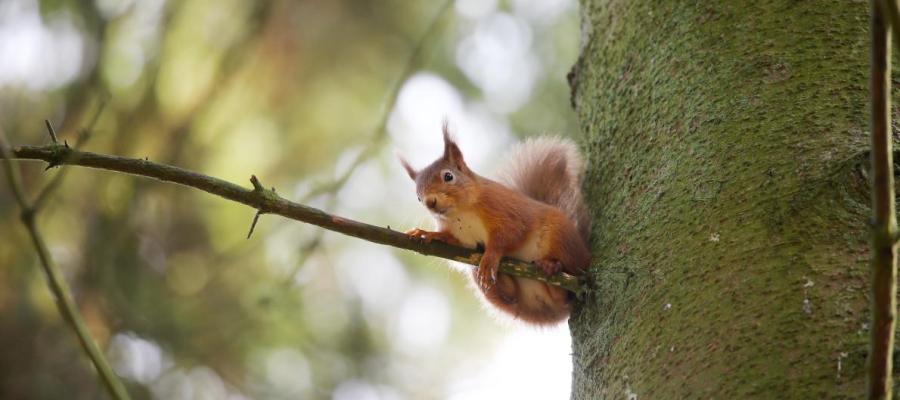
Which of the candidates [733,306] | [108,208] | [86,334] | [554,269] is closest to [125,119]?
[108,208]

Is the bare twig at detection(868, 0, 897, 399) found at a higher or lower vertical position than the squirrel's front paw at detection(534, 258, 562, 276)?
lower

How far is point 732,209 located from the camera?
4.56ft

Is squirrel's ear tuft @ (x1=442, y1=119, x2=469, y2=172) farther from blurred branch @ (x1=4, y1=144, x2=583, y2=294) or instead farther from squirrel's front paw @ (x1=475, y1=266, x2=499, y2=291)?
blurred branch @ (x1=4, y1=144, x2=583, y2=294)

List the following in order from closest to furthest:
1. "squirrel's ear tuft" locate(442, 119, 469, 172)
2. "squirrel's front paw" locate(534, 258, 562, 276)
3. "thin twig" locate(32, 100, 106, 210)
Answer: "thin twig" locate(32, 100, 106, 210) < "squirrel's front paw" locate(534, 258, 562, 276) < "squirrel's ear tuft" locate(442, 119, 469, 172)

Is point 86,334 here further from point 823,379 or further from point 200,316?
point 200,316

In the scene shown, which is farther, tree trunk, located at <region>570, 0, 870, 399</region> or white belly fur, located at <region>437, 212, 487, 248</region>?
white belly fur, located at <region>437, 212, 487, 248</region>

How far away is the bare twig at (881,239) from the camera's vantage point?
2.86 feet

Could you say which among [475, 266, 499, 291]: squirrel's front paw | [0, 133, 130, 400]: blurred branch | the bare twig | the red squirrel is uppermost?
the red squirrel

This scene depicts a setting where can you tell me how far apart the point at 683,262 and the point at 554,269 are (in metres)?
0.60

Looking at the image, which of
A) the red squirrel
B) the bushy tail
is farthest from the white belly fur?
the bushy tail

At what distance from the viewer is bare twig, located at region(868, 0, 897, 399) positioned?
872 mm

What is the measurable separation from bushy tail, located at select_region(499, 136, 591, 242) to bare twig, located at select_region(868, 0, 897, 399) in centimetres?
122

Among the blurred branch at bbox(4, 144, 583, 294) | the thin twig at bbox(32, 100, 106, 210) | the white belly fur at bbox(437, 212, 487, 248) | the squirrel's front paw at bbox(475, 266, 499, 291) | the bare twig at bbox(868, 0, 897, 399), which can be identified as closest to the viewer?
the bare twig at bbox(868, 0, 897, 399)

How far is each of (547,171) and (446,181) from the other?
322 millimetres
